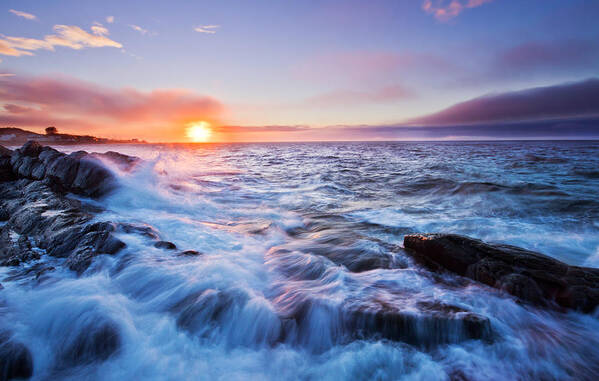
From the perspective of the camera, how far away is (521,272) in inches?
115

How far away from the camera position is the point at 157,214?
21.3 ft

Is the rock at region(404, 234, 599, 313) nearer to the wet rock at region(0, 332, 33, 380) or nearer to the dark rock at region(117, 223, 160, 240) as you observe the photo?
the wet rock at region(0, 332, 33, 380)

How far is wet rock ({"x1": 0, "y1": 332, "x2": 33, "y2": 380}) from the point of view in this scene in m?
1.97

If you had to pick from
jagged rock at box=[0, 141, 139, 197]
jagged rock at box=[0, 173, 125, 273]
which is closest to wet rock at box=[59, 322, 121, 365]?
jagged rock at box=[0, 173, 125, 273]

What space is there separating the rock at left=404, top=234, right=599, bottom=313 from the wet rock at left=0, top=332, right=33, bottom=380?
4.37 m

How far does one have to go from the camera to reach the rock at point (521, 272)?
269cm

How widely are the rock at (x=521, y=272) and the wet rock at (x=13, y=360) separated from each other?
4374 mm

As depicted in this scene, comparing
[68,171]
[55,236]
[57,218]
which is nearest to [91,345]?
[55,236]

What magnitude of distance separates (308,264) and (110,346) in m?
2.48

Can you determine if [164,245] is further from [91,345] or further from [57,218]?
[57,218]

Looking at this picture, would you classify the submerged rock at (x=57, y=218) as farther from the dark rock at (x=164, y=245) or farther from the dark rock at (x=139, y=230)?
the dark rock at (x=164, y=245)

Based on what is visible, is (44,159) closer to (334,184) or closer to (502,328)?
(334,184)

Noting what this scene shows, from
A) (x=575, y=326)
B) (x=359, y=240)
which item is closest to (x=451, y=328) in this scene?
(x=575, y=326)

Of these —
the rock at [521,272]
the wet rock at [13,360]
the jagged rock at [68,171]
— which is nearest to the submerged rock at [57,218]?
the jagged rock at [68,171]
